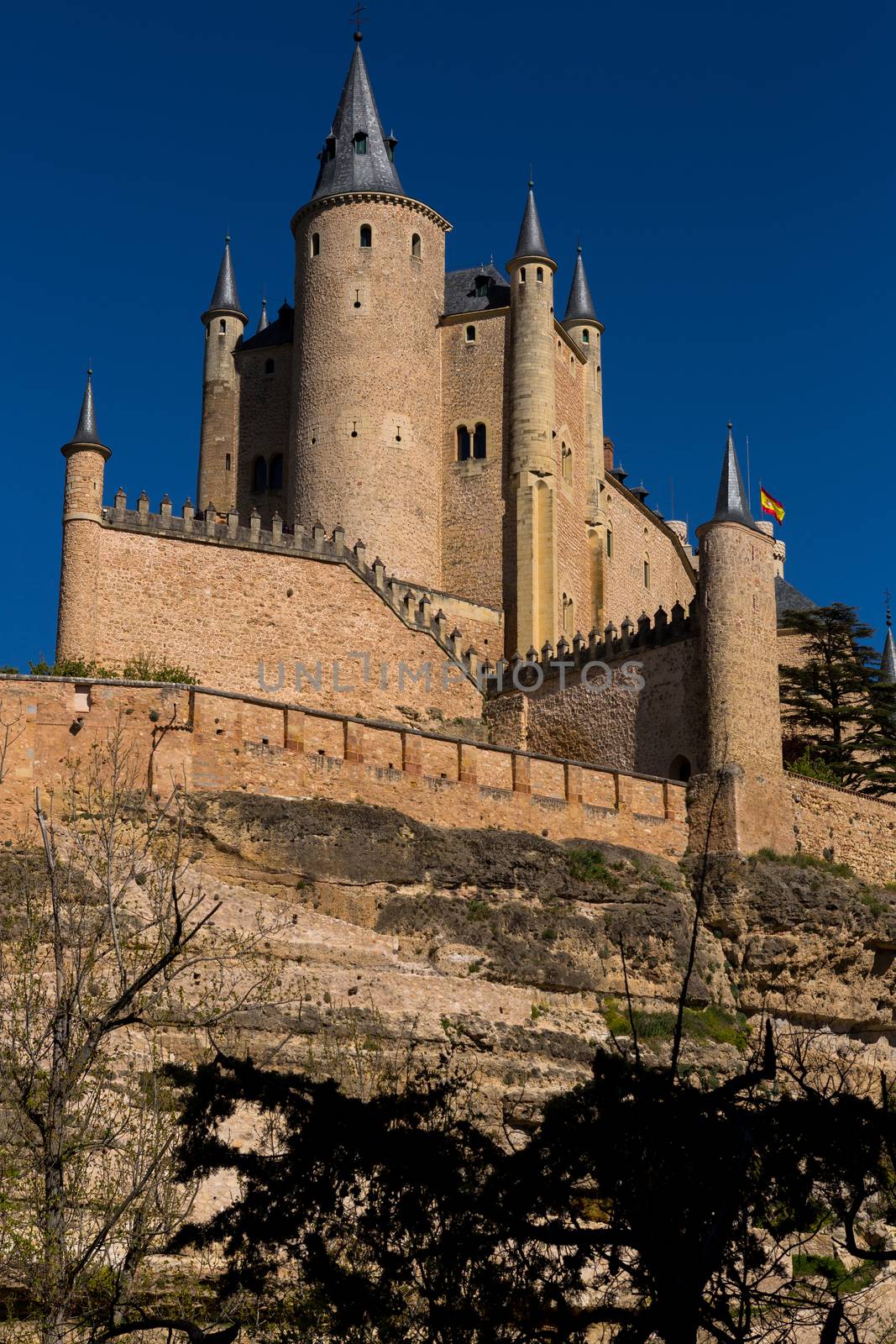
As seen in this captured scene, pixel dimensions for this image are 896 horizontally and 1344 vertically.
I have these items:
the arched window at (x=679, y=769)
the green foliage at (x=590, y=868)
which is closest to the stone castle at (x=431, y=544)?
the arched window at (x=679, y=769)

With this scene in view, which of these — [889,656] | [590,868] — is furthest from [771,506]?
[590,868]

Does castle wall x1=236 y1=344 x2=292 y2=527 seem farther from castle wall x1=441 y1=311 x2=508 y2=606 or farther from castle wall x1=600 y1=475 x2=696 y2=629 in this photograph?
castle wall x1=600 y1=475 x2=696 y2=629

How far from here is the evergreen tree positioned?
46031 millimetres

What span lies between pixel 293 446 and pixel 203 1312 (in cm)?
3734

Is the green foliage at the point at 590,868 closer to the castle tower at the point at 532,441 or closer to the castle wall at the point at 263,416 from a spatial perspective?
the castle tower at the point at 532,441

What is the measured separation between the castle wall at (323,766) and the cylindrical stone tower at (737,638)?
184 cm

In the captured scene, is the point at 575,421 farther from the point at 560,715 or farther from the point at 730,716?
the point at 730,716

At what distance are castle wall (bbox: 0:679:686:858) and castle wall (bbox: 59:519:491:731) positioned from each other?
7.81 meters

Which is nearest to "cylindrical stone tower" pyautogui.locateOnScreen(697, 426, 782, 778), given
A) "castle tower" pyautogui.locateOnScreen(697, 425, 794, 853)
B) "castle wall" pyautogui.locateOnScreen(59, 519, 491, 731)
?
"castle tower" pyautogui.locateOnScreen(697, 425, 794, 853)

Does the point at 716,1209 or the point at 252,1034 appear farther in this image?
the point at 252,1034

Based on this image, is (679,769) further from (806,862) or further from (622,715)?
(806,862)

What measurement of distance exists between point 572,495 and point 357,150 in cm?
1193

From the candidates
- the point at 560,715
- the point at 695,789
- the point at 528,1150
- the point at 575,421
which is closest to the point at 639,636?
the point at 560,715

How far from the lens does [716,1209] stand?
1412cm
